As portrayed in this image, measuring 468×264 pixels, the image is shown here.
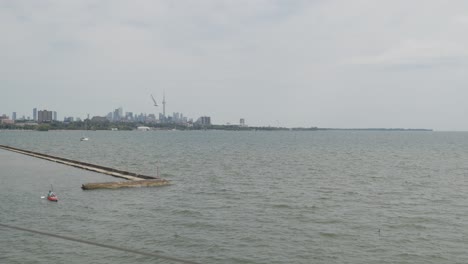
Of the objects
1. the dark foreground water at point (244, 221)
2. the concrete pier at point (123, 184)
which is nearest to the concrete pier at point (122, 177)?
the concrete pier at point (123, 184)

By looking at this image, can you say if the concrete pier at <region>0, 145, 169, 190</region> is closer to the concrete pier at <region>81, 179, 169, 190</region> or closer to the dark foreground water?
the concrete pier at <region>81, 179, 169, 190</region>

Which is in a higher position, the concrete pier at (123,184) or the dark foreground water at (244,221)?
the concrete pier at (123,184)

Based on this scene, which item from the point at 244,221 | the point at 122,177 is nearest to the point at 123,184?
the point at 122,177

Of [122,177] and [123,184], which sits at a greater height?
[123,184]

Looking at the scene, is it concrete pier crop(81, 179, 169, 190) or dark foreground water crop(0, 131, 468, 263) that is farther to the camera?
concrete pier crop(81, 179, 169, 190)

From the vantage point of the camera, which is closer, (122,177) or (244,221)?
(244,221)

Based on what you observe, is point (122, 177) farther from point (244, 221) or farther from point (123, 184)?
point (244, 221)

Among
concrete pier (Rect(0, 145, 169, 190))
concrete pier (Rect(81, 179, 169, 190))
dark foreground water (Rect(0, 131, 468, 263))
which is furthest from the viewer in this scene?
concrete pier (Rect(0, 145, 169, 190))

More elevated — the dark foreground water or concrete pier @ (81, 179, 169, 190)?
concrete pier @ (81, 179, 169, 190)

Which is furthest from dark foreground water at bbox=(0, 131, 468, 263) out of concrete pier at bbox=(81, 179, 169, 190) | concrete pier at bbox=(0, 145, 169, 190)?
concrete pier at bbox=(0, 145, 169, 190)

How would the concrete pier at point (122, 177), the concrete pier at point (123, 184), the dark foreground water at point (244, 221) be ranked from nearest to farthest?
the dark foreground water at point (244, 221) < the concrete pier at point (123, 184) < the concrete pier at point (122, 177)

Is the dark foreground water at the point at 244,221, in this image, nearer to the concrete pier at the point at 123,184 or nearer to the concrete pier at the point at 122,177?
the concrete pier at the point at 123,184

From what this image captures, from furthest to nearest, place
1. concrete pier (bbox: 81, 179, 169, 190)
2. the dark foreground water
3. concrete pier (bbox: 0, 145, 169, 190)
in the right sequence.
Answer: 1. concrete pier (bbox: 0, 145, 169, 190)
2. concrete pier (bbox: 81, 179, 169, 190)
3. the dark foreground water

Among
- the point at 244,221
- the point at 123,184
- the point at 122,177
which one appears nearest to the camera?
the point at 244,221
